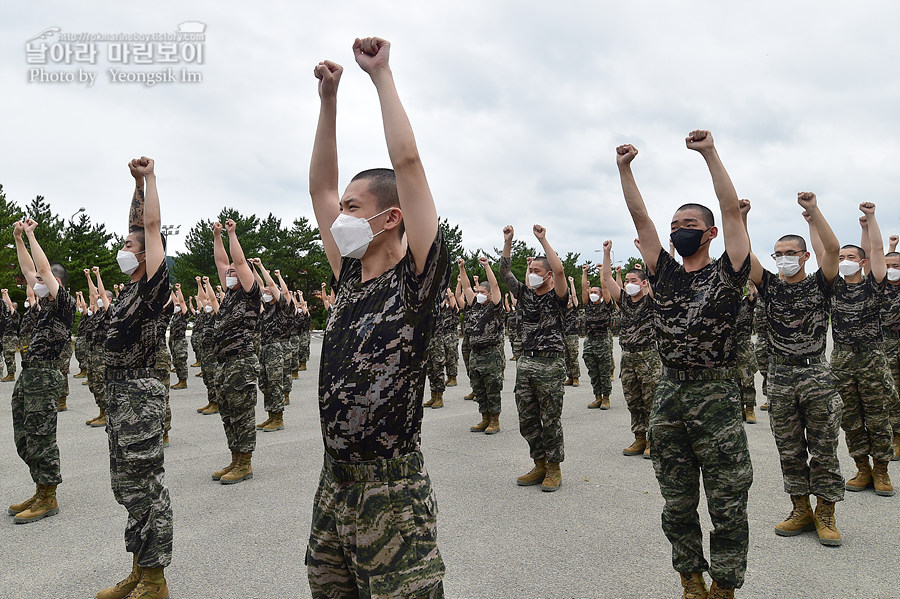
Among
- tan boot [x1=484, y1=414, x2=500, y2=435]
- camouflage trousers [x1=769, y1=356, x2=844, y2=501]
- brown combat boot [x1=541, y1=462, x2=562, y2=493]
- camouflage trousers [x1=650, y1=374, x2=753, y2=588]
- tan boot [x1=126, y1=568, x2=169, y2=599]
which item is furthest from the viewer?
tan boot [x1=484, y1=414, x2=500, y2=435]

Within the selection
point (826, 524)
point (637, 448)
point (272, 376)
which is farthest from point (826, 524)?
point (272, 376)

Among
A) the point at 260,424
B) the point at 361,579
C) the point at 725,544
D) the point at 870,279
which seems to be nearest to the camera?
the point at 361,579

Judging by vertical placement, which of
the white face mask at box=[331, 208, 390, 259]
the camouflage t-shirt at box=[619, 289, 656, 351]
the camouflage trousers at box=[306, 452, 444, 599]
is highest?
the white face mask at box=[331, 208, 390, 259]

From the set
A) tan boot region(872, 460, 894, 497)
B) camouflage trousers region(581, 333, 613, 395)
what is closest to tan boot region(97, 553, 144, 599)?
tan boot region(872, 460, 894, 497)

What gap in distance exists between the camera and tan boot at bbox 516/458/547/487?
637 centimetres

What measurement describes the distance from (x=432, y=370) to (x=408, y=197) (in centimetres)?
1014

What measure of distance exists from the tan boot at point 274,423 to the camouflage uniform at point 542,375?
193 inches

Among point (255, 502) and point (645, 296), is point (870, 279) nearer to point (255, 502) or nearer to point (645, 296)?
point (645, 296)

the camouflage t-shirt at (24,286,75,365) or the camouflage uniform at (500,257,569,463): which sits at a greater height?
the camouflage t-shirt at (24,286,75,365)

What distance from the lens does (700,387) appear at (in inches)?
144

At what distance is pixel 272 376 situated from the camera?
32.5 ft

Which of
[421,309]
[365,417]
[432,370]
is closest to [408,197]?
[421,309]

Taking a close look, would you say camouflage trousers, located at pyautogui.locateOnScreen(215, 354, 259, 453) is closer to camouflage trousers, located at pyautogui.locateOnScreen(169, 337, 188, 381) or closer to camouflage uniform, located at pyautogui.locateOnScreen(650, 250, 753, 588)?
camouflage uniform, located at pyautogui.locateOnScreen(650, 250, 753, 588)

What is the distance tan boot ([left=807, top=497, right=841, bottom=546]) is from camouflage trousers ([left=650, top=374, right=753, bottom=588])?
1.62 m
